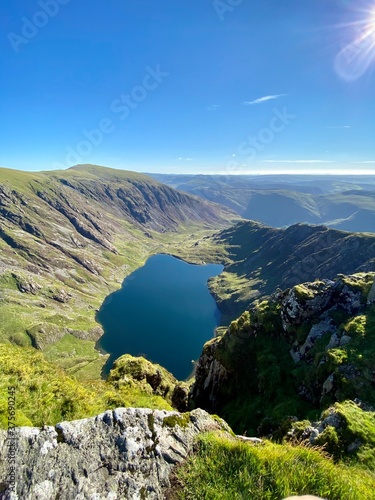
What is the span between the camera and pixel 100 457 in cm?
1061

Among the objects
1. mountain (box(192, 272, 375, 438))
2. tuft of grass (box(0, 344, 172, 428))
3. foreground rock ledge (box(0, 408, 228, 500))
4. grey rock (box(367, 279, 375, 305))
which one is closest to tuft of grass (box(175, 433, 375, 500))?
foreground rock ledge (box(0, 408, 228, 500))

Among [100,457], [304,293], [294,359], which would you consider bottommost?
[294,359]

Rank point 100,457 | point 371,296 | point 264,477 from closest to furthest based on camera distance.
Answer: point 264,477 < point 100,457 < point 371,296

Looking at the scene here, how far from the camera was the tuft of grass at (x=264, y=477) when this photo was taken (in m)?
8.62

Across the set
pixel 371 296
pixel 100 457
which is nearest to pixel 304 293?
pixel 371 296

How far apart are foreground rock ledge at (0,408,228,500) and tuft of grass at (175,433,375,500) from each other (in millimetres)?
1257

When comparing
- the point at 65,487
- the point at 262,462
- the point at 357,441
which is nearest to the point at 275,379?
the point at 357,441

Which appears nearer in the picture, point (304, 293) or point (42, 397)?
point (42, 397)

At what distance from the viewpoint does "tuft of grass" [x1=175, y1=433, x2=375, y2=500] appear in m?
8.62

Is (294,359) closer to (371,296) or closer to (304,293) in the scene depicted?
(304,293)

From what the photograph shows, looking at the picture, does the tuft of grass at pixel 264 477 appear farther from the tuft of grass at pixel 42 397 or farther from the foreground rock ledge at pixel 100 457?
the tuft of grass at pixel 42 397

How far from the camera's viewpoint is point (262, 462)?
372 inches

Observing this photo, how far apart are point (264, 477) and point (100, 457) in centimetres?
603

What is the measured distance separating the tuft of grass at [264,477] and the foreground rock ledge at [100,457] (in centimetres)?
126
